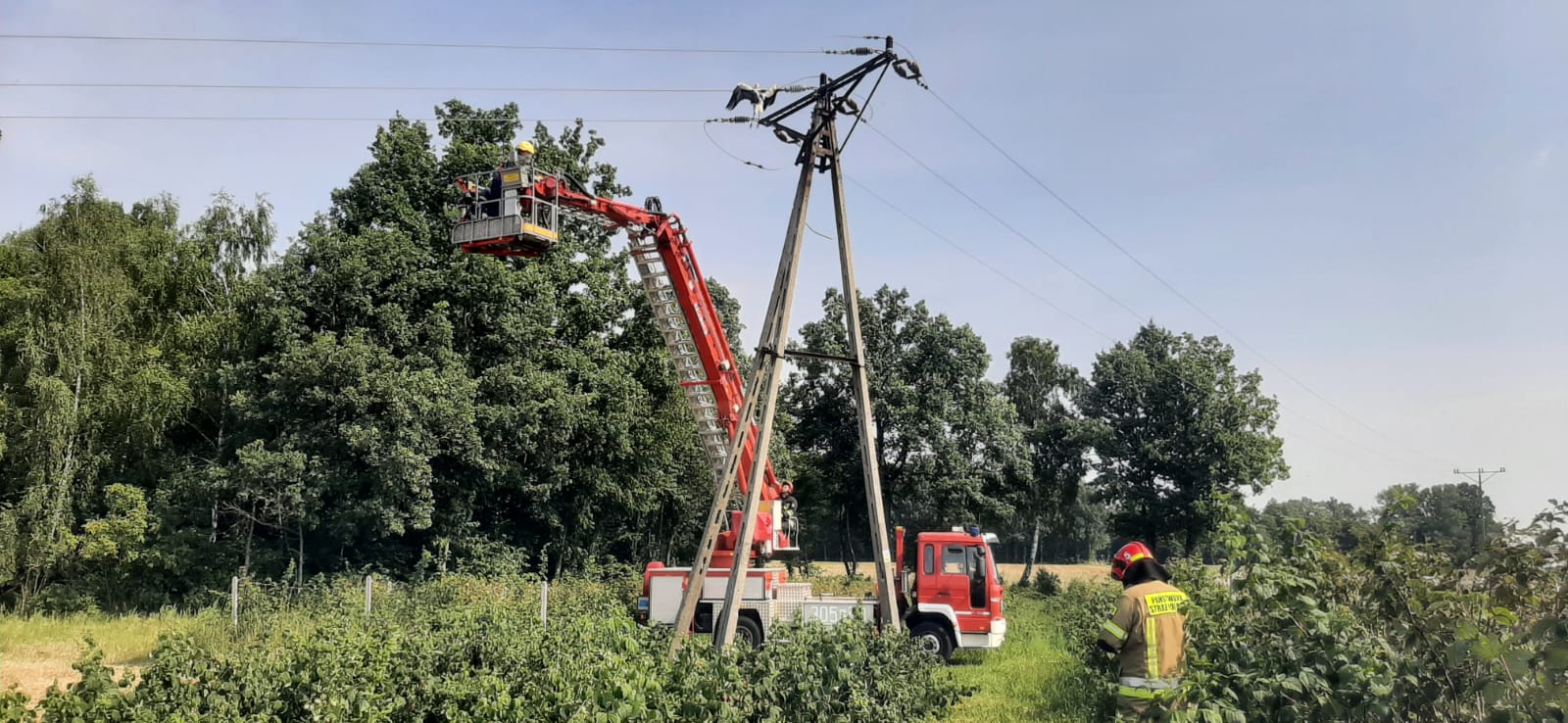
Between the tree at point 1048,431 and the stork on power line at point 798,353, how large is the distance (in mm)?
35887

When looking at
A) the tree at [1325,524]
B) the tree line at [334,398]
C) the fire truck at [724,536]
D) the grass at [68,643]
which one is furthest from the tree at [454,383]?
the tree at [1325,524]

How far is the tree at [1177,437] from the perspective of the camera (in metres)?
47.1

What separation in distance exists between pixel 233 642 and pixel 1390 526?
16.1m

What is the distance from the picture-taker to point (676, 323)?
1691 cm

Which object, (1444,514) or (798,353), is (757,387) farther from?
(1444,514)

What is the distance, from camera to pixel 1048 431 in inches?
2082

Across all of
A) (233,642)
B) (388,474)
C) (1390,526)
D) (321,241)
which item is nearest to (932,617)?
(233,642)

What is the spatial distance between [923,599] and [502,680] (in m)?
11.7

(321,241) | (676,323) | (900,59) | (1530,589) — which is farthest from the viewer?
(321,241)

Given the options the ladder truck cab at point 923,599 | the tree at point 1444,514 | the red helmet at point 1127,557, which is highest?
the tree at point 1444,514

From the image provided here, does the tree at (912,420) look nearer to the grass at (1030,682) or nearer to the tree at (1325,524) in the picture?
→ the grass at (1030,682)

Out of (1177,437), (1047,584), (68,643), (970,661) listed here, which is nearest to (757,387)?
(970,661)

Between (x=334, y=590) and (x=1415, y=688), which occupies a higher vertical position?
(x=1415, y=688)

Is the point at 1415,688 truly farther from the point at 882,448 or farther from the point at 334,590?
the point at 882,448
